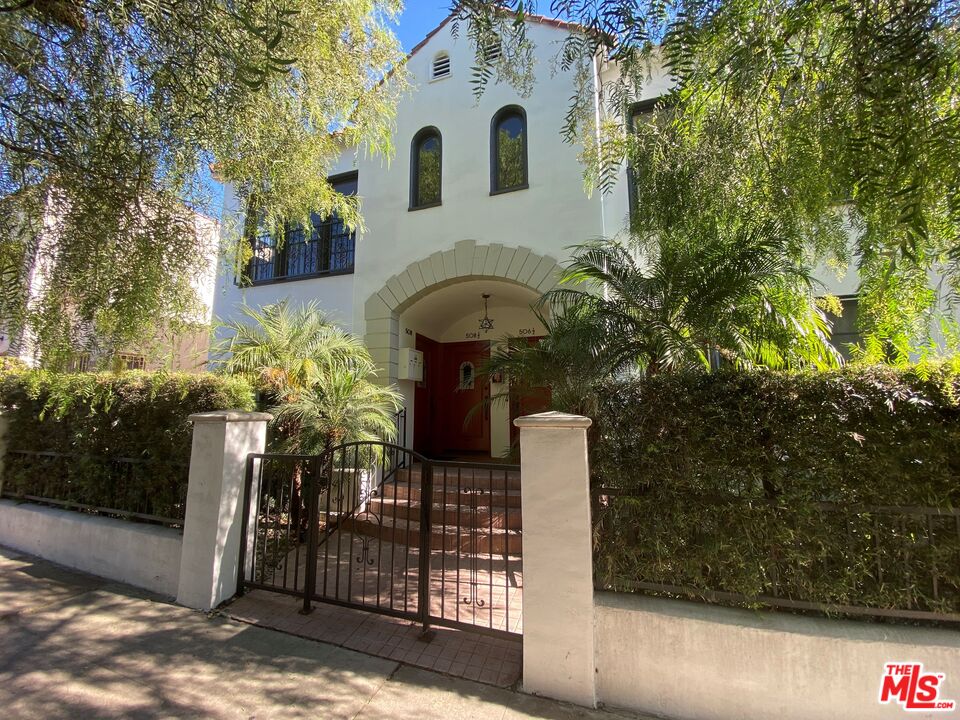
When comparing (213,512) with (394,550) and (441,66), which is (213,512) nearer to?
(394,550)

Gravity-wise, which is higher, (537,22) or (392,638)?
(537,22)

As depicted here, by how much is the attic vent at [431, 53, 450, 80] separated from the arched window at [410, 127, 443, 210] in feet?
3.96

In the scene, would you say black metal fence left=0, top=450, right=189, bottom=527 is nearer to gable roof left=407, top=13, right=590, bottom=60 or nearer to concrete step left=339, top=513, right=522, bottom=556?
concrete step left=339, top=513, right=522, bottom=556

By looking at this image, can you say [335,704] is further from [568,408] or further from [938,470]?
[938,470]

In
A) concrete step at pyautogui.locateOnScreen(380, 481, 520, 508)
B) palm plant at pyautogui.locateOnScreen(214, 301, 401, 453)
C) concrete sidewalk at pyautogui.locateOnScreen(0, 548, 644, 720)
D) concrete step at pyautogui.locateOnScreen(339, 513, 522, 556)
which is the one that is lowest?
concrete sidewalk at pyautogui.locateOnScreen(0, 548, 644, 720)

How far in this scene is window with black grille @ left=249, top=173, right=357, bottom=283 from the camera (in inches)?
354

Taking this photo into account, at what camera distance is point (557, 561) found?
290cm

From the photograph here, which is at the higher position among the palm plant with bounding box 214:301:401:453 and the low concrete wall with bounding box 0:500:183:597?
the palm plant with bounding box 214:301:401:453

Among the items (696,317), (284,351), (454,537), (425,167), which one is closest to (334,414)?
(284,351)

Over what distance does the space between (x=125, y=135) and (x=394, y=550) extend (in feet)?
13.8

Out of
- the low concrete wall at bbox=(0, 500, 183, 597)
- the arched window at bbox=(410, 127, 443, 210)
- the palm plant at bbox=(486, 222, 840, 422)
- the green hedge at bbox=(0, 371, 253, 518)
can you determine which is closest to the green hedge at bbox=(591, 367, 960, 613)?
the palm plant at bbox=(486, 222, 840, 422)

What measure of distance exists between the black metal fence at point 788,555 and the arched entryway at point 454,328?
3952 millimetres

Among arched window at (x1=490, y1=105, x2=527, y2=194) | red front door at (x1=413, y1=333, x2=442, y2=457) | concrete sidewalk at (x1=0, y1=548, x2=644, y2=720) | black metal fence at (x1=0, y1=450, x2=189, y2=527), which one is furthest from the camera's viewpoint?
red front door at (x1=413, y1=333, x2=442, y2=457)

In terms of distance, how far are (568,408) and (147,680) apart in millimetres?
3807
